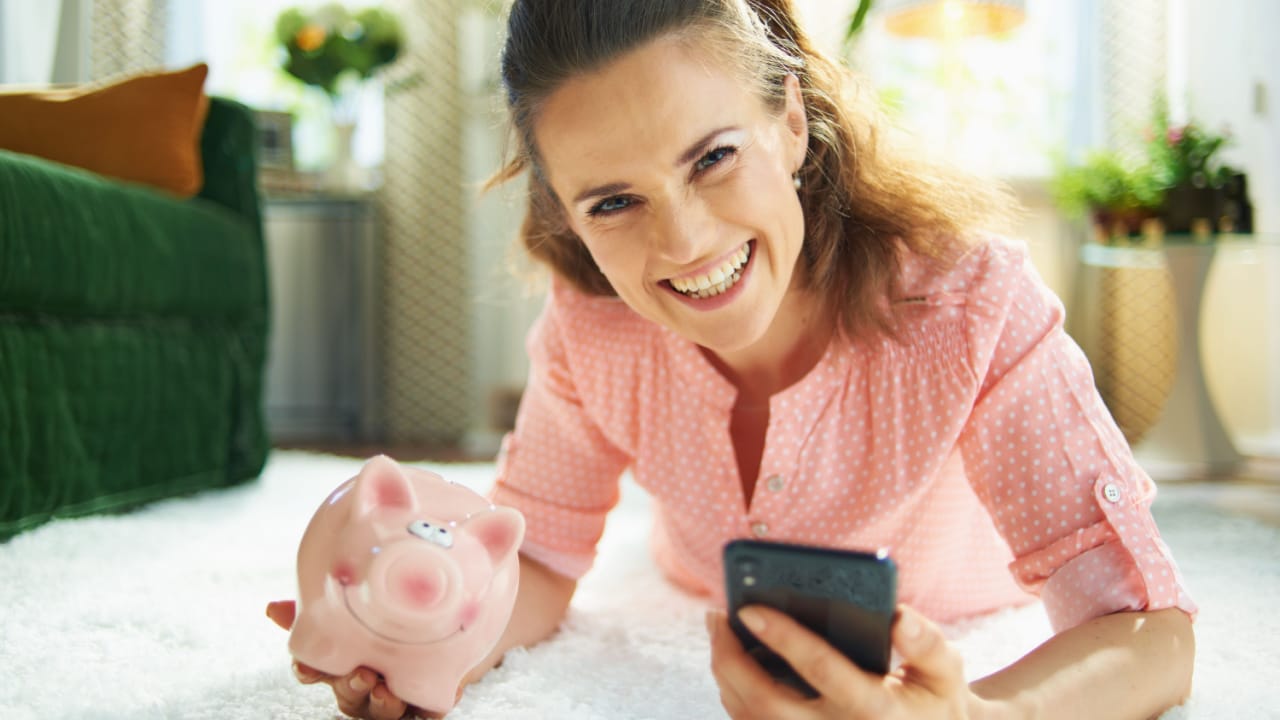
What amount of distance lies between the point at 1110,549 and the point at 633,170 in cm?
42

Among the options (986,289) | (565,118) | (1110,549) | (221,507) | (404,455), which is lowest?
(404,455)

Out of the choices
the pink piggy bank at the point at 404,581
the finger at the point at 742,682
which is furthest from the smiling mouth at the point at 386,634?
the finger at the point at 742,682

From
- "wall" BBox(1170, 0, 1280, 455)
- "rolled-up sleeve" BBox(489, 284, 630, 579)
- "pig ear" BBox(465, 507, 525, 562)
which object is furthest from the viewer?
"wall" BBox(1170, 0, 1280, 455)

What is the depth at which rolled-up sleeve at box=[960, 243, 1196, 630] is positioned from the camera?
0.69m

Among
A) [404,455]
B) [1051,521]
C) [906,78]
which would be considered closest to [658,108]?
[1051,521]

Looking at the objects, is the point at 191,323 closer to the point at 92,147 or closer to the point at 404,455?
the point at 92,147

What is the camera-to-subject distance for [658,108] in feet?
2.37

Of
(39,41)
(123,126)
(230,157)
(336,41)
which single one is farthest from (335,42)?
(123,126)

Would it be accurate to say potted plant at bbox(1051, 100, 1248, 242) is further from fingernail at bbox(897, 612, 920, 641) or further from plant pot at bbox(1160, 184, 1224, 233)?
fingernail at bbox(897, 612, 920, 641)

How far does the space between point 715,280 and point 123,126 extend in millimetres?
1251

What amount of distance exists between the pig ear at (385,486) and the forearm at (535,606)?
291mm

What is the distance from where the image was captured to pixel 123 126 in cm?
161

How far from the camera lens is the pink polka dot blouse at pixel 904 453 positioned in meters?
0.72

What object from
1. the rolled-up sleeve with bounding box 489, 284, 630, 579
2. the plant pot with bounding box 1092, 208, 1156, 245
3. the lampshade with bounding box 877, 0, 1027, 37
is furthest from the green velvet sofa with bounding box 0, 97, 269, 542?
the plant pot with bounding box 1092, 208, 1156, 245
